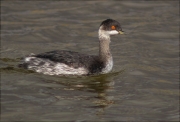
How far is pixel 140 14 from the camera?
2277 cm

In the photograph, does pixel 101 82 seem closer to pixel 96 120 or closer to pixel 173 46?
pixel 96 120

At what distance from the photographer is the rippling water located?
540 inches

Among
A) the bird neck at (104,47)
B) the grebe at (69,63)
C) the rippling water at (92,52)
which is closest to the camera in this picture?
the rippling water at (92,52)

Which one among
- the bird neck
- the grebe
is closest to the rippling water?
the grebe

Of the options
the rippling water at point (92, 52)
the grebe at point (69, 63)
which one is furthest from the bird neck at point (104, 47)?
the rippling water at point (92, 52)

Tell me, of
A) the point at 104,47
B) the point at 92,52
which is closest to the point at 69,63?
the point at 104,47

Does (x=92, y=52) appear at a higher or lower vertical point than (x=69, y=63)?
lower

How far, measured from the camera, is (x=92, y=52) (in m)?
19.0

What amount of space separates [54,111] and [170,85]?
3.99 metres

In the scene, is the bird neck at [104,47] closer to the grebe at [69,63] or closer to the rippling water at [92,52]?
the grebe at [69,63]

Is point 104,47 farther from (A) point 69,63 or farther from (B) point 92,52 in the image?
(B) point 92,52

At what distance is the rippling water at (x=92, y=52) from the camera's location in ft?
45.0

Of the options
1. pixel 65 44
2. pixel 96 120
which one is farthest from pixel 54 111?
pixel 65 44

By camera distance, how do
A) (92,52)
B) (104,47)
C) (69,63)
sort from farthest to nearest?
1. (92,52)
2. (104,47)
3. (69,63)
